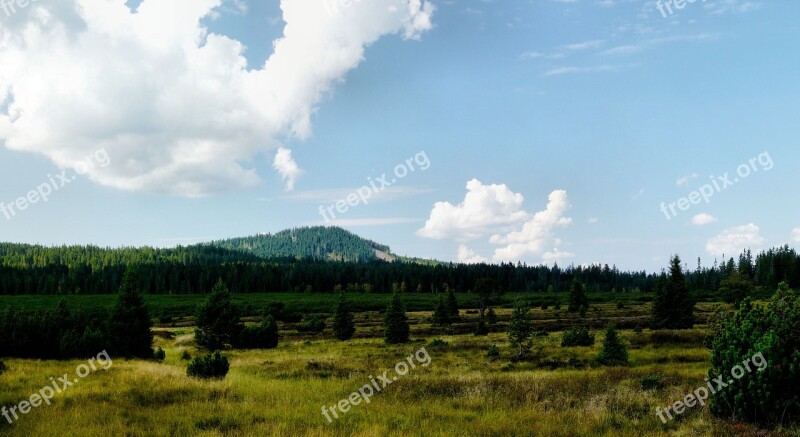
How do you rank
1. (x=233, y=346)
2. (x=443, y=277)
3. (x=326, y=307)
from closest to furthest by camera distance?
(x=233, y=346) → (x=326, y=307) → (x=443, y=277)

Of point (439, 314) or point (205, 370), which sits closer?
point (205, 370)

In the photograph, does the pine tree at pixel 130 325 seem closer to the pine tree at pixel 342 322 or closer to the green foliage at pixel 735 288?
the pine tree at pixel 342 322

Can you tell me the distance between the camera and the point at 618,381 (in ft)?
54.0

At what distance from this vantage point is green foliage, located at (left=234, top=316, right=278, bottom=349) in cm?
4078

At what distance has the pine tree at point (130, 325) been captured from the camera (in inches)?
1117

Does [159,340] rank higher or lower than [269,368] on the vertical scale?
lower

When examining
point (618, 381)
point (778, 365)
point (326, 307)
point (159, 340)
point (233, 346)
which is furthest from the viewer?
point (326, 307)

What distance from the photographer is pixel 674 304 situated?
159ft

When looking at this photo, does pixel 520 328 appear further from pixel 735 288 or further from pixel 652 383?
pixel 735 288

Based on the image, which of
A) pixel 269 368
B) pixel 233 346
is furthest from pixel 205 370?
pixel 233 346

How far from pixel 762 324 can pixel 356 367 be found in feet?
58.1

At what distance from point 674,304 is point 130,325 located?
162 ft

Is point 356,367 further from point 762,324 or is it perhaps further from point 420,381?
point 762,324

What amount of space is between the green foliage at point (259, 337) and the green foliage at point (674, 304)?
3933 cm
